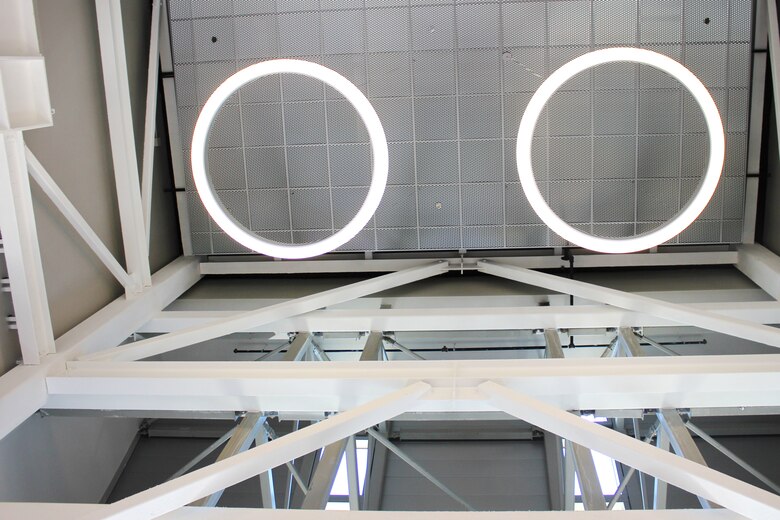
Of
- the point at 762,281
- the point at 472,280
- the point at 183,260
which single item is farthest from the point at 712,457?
the point at 183,260

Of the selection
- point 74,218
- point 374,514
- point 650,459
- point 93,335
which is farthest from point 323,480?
point 74,218

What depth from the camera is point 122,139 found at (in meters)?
5.07

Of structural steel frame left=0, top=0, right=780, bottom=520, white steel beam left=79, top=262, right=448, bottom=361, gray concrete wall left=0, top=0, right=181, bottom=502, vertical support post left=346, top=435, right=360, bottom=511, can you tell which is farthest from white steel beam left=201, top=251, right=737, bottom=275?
vertical support post left=346, top=435, right=360, bottom=511

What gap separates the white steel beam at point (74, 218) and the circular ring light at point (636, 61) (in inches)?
106

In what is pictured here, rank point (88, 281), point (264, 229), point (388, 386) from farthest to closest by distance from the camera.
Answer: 1. point (264, 229)
2. point (88, 281)
3. point (388, 386)

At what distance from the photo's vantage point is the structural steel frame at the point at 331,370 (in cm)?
310

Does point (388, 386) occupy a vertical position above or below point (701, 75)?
below

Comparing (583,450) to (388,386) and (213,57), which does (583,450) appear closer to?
(388,386)

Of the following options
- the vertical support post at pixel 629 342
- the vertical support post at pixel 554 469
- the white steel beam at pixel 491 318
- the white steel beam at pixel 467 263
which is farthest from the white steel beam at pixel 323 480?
the vertical support post at pixel 554 469

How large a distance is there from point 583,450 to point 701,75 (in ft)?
9.88

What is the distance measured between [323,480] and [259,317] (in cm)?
146

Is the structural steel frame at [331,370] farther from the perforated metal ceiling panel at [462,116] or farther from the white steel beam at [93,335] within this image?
the perforated metal ceiling panel at [462,116]

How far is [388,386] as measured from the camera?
391 cm

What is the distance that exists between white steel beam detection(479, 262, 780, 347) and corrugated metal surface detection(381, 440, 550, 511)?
1.87 m
